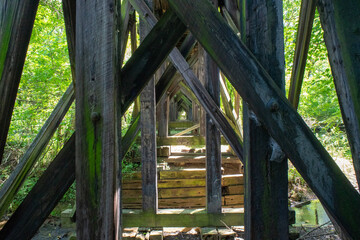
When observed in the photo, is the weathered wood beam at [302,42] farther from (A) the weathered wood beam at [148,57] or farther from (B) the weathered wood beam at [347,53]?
(A) the weathered wood beam at [148,57]

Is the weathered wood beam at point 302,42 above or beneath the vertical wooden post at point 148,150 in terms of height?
above

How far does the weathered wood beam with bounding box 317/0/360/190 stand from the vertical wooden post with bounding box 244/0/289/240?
0.21m

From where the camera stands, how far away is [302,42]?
1571 millimetres

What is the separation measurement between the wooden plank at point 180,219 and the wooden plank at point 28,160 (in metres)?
1.67

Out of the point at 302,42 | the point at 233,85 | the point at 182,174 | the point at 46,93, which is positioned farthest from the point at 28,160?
the point at 46,93

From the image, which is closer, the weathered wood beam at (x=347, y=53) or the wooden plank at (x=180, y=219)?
the weathered wood beam at (x=347, y=53)

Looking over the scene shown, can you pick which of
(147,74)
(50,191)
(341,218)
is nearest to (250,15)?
(147,74)

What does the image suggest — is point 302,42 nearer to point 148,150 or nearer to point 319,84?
point 148,150

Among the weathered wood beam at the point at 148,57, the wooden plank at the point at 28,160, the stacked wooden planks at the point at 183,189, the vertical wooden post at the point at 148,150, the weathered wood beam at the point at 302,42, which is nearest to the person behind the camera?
the weathered wood beam at the point at 148,57

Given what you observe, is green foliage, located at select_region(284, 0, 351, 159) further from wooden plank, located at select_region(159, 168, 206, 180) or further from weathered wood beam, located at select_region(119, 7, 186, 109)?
weathered wood beam, located at select_region(119, 7, 186, 109)

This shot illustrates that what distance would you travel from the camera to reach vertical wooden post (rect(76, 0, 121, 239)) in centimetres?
121

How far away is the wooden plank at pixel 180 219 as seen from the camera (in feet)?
10.8

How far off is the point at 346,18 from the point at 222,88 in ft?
8.81

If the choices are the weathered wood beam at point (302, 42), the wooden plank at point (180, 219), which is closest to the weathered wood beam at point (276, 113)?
the weathered wood beam at point (302, 42)
